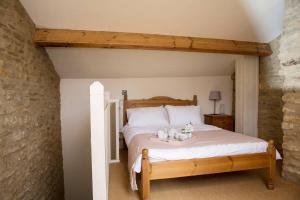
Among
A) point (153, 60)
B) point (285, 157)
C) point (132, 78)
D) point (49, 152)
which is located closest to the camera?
point (285, 157)

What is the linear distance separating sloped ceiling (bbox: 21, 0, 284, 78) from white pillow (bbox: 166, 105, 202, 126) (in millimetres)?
864

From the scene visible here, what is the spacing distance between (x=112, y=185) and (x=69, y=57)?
218cm

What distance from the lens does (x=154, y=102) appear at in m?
4.32

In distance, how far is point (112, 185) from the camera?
98.6 inches

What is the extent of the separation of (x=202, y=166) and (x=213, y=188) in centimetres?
42

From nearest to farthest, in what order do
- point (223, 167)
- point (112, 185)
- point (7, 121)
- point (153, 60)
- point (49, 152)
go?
1. point (7, 121)
2. point (223, 167)
3. point (112, 185)
4. point (49, 152)
5. point (153, 60)

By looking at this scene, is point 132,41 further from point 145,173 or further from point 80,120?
point 80,120

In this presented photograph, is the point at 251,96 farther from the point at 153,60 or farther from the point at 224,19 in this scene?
the point at 153,60

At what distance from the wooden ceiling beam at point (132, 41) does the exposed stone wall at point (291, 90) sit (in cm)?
87

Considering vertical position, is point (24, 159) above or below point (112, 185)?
above

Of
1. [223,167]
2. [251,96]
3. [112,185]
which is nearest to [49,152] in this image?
[112,185]

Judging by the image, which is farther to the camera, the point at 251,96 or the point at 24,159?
the point at 251,96

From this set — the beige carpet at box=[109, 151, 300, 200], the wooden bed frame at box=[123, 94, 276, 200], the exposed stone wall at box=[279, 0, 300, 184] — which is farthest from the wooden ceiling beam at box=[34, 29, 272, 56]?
the beige carpet at box=[109, 151, 300, 200]

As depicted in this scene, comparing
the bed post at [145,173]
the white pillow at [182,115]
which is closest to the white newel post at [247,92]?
the white pillow at [182,115]
